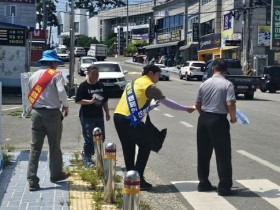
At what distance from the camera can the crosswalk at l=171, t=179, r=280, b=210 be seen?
733 centimetres

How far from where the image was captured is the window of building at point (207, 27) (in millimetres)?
58994

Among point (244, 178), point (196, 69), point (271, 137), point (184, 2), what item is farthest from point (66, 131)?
point (184, 2)

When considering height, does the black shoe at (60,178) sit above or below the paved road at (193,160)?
above

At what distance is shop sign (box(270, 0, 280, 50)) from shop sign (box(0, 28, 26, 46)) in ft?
72.1

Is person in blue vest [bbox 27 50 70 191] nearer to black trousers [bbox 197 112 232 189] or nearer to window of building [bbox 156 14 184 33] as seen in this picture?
black trousers [bbox 197 112 232 189]

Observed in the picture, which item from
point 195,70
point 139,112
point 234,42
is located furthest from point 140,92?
point 234,42

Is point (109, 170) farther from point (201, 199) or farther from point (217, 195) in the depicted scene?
point (217, 195)

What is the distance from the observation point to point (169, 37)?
75625 mm

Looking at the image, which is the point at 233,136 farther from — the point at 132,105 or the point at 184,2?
the point at 184,2

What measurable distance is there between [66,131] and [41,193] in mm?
7511

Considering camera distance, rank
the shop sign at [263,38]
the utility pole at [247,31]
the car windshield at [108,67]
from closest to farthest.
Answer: the car windshield at [108,67] < the utility pole at [247,31] < the shop sign at [263,38]

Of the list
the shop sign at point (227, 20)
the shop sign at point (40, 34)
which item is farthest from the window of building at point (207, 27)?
the shop sign at point (40, 34)

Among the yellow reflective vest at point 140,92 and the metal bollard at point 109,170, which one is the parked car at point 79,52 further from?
the metal bollard at point 109,170

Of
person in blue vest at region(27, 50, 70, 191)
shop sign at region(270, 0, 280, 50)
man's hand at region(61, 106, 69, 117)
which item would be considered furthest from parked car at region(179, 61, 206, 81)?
person in blue vest at region(27, 50, 70, 191)
